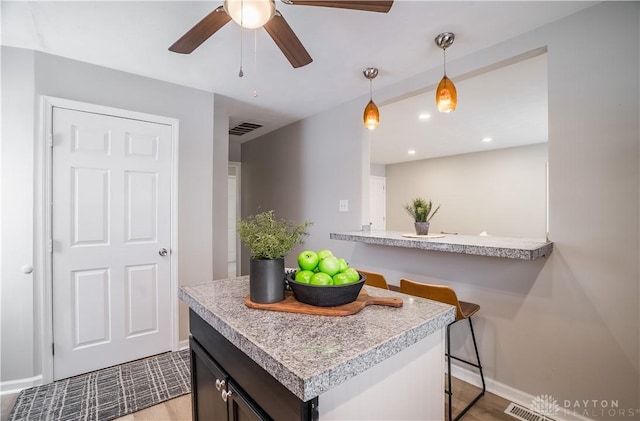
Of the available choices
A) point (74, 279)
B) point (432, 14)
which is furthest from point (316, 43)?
point (74, 279)

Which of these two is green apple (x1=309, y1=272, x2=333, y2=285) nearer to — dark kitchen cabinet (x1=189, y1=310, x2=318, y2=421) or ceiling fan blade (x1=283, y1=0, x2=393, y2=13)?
dark kitchen cabinet (x1=189, y1=310, x2=318, y2=421)

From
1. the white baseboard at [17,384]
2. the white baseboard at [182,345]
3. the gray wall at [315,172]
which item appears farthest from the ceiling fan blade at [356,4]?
the white baseboard at [17,384]

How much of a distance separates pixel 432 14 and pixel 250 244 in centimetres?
169

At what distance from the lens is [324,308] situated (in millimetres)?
→ 1035

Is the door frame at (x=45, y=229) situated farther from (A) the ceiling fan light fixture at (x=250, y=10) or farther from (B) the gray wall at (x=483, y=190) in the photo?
(B) the gray wall at (x=483, y=190)

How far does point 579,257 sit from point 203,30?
237cm

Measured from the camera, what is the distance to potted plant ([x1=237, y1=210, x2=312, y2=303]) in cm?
108

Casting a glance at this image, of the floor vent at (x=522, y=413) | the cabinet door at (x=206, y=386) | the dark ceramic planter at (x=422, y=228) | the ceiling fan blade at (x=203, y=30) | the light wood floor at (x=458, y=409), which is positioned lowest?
the light wood floor at (x=458, y=409)

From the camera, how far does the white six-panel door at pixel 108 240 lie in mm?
2248

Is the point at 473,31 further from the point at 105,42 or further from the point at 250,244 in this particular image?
the point at 105,42

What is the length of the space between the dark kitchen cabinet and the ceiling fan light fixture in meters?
1.29

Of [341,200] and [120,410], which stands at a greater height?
[341,200]

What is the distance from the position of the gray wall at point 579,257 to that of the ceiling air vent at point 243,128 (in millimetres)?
2577

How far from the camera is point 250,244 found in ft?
3.62
